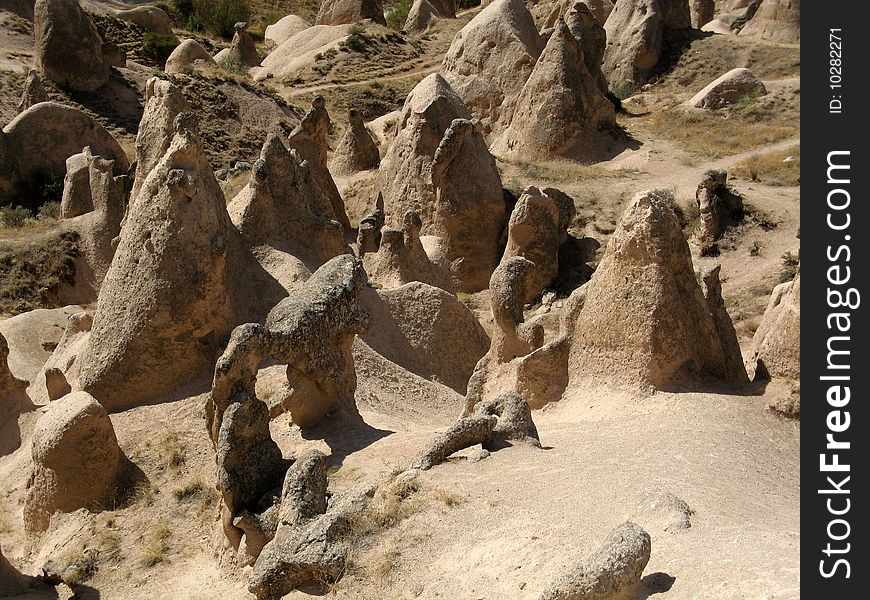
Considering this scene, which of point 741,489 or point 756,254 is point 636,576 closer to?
point 741,489

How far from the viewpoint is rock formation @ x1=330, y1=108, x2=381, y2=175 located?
2498 cm

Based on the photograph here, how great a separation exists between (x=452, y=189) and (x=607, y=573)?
1583 centimetres

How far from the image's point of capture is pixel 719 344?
9672 mm

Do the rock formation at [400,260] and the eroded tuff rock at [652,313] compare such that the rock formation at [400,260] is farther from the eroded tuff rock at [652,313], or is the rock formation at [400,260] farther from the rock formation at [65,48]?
the rock formation at [65,48]

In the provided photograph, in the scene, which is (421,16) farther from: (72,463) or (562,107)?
(72,463)

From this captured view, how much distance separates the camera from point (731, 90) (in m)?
29.1

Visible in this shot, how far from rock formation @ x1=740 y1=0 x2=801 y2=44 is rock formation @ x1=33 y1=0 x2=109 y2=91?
24097 mm

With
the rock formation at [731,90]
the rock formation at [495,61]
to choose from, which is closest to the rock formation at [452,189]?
the rock formation at [495,61]

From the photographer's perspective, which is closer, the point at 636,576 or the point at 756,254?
the point at 636,576

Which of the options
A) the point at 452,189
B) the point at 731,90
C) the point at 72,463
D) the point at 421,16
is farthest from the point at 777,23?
the point at 72,463

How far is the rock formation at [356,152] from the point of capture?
82.0 feet

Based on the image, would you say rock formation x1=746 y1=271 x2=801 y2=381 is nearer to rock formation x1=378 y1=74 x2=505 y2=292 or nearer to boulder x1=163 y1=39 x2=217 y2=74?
rock formation x1=378 y1=74 x2=505 y2=292

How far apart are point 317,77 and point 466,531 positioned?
3374 centimetres
